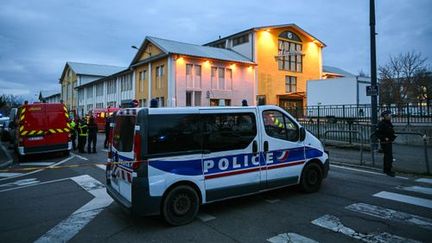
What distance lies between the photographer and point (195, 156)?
5.67 m

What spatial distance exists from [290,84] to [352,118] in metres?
24.4

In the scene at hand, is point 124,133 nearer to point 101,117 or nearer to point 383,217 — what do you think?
point 383,217

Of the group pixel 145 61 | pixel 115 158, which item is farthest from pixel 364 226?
pixel 145 61

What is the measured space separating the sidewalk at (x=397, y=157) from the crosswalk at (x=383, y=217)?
2.89 m

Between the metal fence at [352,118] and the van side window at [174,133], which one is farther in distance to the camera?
the metal fence at [352,118]

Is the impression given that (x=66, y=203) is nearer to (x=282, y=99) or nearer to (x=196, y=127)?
(x=196, y=127)

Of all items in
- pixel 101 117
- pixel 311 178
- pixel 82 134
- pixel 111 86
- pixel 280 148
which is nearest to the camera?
pixel 280 148

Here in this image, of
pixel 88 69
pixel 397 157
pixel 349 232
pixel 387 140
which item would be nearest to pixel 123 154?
pixel 349 232

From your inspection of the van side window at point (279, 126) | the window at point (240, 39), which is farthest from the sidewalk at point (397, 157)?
the window at point (240, 39)

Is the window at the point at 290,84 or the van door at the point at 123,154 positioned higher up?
the window at the point at 290,84

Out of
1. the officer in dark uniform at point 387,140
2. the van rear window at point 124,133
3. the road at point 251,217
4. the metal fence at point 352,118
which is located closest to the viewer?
the road at point 251,217

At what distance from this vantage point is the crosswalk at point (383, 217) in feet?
15.8

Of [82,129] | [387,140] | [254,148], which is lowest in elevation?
[387,140]

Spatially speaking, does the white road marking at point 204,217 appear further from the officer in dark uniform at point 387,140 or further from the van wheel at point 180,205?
the officer in dark uniform at point 387,140
